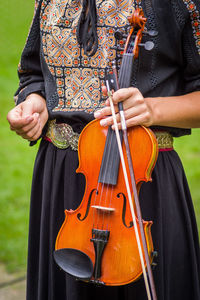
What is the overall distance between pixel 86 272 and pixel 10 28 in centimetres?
668

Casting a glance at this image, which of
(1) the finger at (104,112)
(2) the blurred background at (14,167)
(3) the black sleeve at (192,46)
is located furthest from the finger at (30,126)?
(2) the blurred background at (14,167)

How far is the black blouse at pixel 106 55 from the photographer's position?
1429mm

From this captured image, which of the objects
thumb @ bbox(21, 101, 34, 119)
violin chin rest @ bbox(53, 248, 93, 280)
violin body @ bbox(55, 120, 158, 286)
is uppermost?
thumb @ bbox(21, 101, 34, 119)

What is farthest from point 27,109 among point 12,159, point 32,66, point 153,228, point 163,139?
point 12,159

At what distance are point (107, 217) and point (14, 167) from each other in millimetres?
3702

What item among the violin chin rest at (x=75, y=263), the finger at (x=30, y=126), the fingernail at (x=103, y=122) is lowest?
the violin chin rest at (x=75, y=263)

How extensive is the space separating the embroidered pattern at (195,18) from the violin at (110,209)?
0.51 feet

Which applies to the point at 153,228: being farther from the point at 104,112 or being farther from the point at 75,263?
the point at 104,112

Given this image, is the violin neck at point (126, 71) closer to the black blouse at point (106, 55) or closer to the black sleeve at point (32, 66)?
the black blouse at point (106, 55)

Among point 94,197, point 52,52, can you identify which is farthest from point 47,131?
point 94,197

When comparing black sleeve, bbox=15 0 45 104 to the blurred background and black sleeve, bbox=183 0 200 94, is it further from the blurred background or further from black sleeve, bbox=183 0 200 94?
the blurred background

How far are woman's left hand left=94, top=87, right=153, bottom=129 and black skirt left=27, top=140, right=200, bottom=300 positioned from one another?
0.80ft

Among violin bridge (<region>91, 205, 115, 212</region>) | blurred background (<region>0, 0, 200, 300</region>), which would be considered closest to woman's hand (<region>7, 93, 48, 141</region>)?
violin bridge (<region>91, 205, 115, 212</region>)

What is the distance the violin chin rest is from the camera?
1.30 metres
